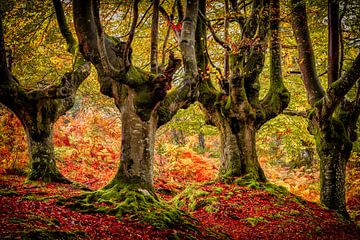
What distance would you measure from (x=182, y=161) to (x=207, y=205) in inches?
280

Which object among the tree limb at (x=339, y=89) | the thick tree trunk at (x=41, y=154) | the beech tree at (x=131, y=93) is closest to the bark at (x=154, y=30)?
the beech tree at (x=131, y=93)

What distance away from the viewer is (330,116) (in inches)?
311

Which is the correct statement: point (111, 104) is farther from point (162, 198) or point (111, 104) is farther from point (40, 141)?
point (162, 198)

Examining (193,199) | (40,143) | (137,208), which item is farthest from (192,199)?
(40,143)

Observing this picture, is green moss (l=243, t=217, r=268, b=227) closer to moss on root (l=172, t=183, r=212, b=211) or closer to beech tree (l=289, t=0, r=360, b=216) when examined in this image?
moss on root (l=172, t=183, r=212, b=211)

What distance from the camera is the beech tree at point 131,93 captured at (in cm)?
530

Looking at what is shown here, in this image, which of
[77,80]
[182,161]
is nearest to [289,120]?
[182,161]

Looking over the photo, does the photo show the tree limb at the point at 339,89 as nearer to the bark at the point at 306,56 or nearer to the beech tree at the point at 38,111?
the bark at the point at 306,56

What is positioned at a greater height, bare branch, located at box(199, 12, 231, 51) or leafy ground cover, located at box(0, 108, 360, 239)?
bare branch, located at box(199, 12, 231, 51)

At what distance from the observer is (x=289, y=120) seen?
11.2m

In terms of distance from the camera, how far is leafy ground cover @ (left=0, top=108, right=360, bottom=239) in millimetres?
3721

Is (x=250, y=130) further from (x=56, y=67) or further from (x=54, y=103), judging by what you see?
(x=56, y=67)

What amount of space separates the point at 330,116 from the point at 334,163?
1.34m

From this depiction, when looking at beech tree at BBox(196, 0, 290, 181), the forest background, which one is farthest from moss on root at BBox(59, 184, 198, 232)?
the forest background
